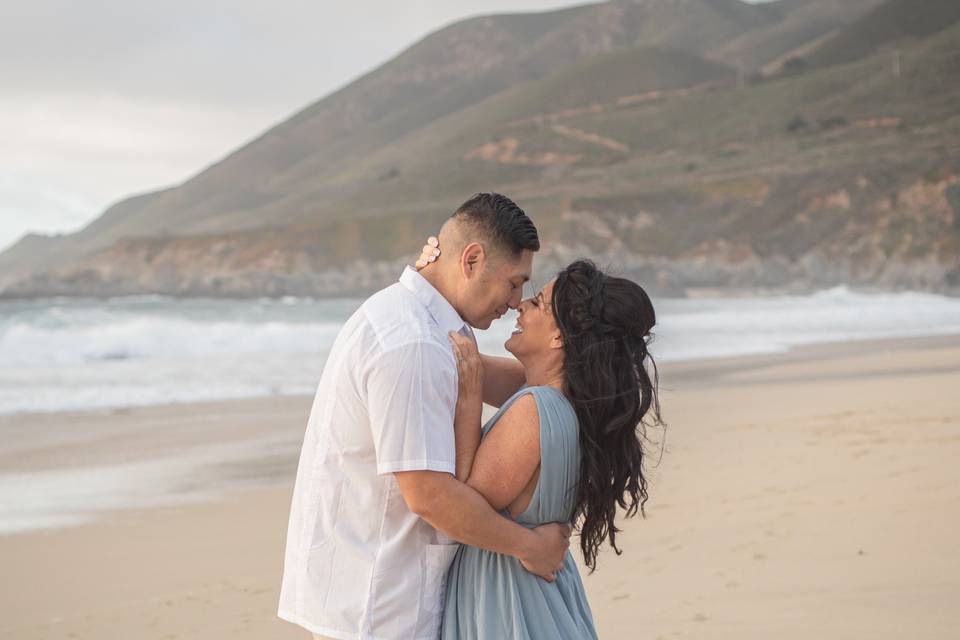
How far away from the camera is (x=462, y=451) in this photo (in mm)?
2564

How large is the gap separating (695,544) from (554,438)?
12.1 ft

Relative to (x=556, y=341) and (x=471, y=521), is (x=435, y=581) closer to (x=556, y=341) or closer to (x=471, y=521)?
(x=471, y=521)

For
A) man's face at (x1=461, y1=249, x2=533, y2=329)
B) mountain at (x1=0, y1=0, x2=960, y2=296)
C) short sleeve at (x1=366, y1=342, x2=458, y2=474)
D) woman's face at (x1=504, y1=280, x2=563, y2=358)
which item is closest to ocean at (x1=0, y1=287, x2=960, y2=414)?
woman's face at (x1=504, y1=280, x2=563, y2=358)

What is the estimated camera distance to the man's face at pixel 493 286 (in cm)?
265

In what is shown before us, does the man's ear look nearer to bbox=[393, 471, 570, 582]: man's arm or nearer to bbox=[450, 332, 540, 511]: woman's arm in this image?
bbox=[450, 332, 540, 511]: woman's arm

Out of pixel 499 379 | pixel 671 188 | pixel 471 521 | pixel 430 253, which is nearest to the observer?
pixel 471 521

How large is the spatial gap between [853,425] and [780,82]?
296 feet

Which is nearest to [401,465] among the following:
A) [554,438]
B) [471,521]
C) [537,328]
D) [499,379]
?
[471,521]

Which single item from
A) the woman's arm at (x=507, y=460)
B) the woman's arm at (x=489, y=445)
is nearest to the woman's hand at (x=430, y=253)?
the woman's arm at (x=489, y=445)

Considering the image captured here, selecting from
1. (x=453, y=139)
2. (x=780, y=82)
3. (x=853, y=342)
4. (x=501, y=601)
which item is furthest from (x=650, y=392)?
(x=453, y=139)

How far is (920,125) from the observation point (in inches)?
2840

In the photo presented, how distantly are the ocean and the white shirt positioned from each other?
11211mm

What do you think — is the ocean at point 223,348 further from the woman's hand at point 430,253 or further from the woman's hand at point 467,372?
the woman's hand at point 467,372

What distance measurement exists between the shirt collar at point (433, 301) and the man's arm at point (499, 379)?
0.52 meters
